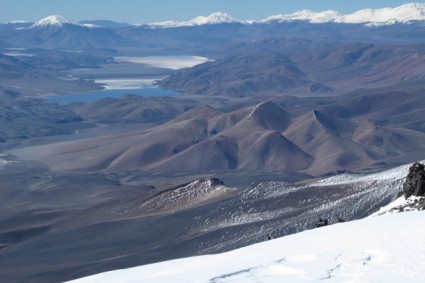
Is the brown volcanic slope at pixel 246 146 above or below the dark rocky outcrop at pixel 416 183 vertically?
below

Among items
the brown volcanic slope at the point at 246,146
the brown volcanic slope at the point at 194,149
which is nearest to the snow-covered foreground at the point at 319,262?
the brown volcanic slope at the point at 246,146

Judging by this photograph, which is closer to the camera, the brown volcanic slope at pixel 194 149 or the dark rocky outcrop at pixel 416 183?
the dark rocky outcrop at pixel 416 183

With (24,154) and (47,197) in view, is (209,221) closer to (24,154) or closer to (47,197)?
(47,197)

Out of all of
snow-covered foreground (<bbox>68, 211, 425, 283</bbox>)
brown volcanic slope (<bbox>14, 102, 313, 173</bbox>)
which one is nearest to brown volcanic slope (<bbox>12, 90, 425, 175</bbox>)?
brown volcanic slope (<bbox>14, 102, 313, 173</bbox>)

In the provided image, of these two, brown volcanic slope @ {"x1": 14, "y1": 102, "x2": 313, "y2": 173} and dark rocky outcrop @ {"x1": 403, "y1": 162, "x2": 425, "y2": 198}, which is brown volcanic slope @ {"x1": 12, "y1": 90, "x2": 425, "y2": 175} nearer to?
brown volcanic slope @ {"x1": 14, "y1": 102, "x2": 313, "y2": 173}

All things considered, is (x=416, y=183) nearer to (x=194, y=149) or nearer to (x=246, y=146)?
(x=194, y=149)

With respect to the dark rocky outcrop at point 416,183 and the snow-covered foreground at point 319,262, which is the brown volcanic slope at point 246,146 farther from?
the snow-covered foreground at point 319,262

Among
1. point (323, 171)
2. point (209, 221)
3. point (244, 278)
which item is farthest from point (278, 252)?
point (323, 171)
